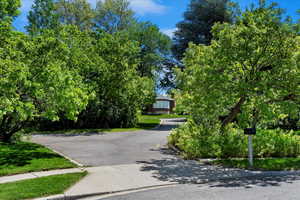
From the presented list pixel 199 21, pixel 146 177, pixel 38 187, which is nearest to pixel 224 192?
pixel 146 177

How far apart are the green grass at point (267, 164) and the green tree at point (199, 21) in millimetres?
24580

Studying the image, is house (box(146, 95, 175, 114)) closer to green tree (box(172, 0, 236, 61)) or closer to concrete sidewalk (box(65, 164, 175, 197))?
green tree (box(172, 0, 236, 61))

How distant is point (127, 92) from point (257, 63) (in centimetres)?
1560

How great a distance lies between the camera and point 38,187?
680 cm

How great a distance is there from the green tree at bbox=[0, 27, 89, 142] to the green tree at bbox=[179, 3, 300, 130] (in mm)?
5240

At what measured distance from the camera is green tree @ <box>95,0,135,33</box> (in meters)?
40.9

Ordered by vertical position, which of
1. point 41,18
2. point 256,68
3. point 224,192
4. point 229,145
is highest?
point 41,18

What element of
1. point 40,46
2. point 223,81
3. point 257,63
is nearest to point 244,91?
point 223,81

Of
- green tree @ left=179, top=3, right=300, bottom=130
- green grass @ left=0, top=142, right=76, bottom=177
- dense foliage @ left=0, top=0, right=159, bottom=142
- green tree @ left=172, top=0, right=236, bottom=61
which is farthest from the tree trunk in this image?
green tree @ left=172, top=0, right=236, bottom=61

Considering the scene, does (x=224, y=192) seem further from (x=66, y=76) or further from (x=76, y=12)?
(x=76, y=12)

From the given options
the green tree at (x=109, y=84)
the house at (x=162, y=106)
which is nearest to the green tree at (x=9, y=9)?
the green tree at (x=109, y=84)

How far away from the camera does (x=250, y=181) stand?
795 centimetres

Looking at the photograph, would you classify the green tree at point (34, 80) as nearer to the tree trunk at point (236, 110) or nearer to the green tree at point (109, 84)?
the tree trunk at point (236, 110)

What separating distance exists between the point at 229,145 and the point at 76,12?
3460 cm
